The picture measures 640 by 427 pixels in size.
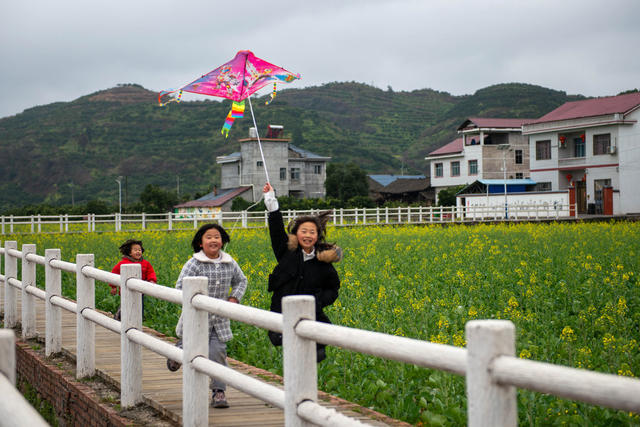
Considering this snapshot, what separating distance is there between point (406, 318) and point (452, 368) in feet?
21.0

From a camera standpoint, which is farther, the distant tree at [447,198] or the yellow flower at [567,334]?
the distant tree at [447,198]

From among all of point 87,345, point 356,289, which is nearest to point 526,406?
point 87,345

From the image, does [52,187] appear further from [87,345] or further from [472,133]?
[87,345]

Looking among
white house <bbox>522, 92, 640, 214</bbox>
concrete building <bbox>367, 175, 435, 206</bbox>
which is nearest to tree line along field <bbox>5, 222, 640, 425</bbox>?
white house <bbox>522, 92, 640, 214</bbox>

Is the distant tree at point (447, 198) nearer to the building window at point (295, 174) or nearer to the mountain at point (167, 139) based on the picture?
the building window at point (295, 174)

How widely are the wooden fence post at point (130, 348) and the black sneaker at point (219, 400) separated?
0.65 metres

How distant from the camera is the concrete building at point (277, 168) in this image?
6288 centimetres

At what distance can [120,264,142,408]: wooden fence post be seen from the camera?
17.1 feet

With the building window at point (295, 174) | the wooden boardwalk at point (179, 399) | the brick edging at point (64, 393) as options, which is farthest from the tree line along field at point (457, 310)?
the building window at point (295, 174)

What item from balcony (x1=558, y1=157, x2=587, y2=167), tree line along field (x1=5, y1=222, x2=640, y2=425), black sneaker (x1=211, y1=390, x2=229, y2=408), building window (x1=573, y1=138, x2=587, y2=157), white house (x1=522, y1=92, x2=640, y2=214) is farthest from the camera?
building window (x1=573, y1=138, x2=587, y2=157)

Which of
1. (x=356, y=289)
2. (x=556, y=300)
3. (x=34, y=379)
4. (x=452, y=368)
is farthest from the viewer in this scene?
(x=356, y=289)

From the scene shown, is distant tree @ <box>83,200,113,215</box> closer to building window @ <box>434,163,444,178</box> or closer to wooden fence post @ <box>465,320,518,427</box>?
building window @ <box>434,163,444,178</box>

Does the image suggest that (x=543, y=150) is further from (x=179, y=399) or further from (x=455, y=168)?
(x=179, y=399)

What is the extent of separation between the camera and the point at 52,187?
10188 cm
